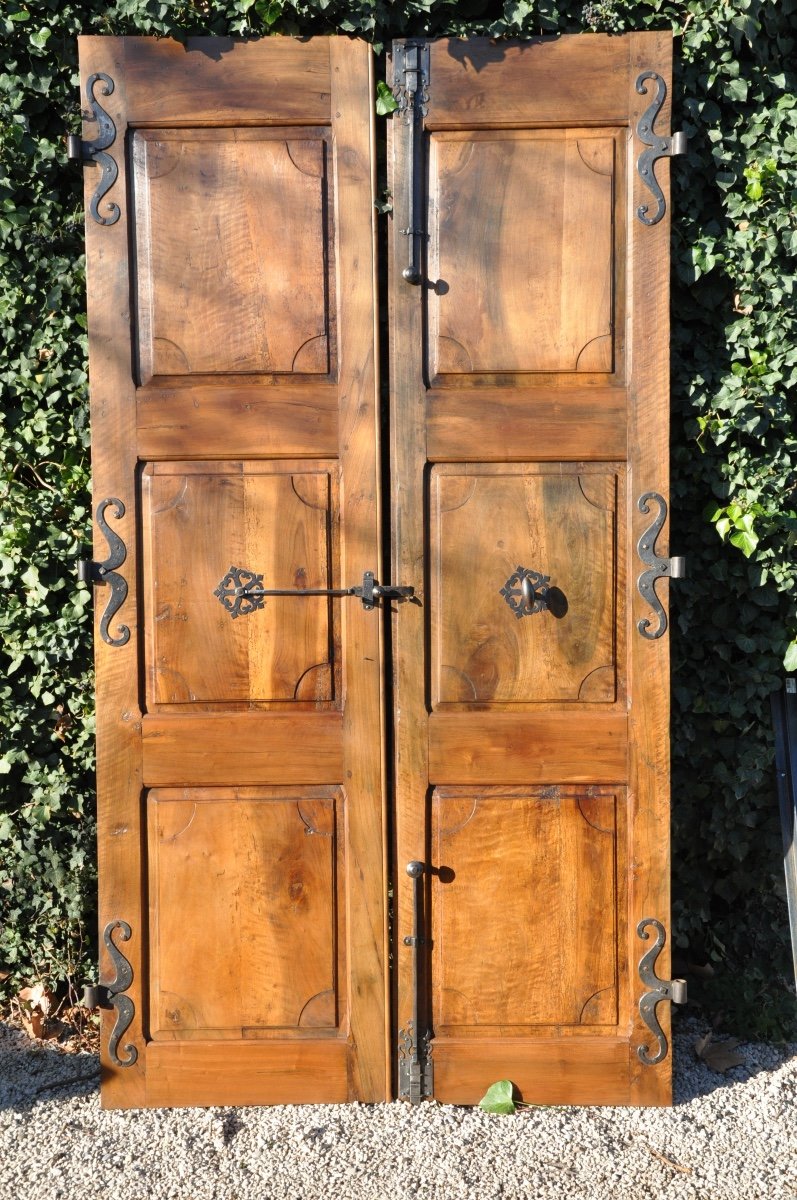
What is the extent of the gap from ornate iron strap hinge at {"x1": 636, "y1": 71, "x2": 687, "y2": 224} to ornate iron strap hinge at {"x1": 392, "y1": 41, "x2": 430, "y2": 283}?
0.57 metres

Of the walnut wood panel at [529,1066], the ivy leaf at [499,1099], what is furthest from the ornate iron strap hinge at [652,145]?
the ivy leaf at [499,1099]

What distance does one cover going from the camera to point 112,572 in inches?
108

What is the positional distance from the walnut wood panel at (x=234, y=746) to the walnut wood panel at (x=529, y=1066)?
2.83 ft

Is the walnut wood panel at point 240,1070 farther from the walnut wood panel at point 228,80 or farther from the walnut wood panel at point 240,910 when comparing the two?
the walnut wood panel at point 228,80

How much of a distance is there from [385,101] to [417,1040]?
251 centimetres

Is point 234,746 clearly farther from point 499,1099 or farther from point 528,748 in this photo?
point 499,1099

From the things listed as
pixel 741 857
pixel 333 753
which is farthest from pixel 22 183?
pixel 741 857

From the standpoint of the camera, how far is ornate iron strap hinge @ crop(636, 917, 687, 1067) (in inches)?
109

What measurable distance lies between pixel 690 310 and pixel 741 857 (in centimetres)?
161

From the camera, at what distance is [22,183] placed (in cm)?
289

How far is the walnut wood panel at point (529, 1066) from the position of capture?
9.07 feet

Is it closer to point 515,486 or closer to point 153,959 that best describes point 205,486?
point 515,486

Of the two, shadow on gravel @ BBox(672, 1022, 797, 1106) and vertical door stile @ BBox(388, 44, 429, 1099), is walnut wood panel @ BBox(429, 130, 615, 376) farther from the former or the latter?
shadow on gravel @ BBox(672, 1022, 797, 1106)

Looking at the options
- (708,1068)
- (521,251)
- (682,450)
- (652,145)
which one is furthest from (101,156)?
(708,1068)
